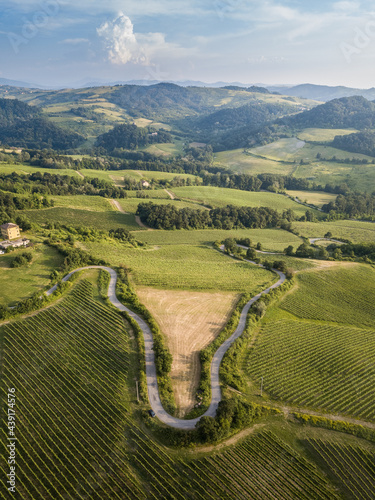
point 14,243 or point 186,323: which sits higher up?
point 14,243

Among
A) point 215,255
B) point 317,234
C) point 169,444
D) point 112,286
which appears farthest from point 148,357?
point 317,234

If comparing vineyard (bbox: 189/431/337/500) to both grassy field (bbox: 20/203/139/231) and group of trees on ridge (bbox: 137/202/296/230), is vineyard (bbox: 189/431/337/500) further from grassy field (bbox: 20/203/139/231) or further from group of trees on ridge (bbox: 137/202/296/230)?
group of trees on ridge (bbox: 137/202/296/230)

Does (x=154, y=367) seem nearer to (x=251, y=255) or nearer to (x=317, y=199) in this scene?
(x=251, y=255)

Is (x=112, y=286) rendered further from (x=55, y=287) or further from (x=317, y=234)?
(x=317, y=234)

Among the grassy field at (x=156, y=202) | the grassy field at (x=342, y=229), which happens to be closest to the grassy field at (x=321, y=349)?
the grassy field at (x=342, y=229)

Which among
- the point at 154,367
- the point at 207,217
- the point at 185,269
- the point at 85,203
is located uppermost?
the point at 85,203

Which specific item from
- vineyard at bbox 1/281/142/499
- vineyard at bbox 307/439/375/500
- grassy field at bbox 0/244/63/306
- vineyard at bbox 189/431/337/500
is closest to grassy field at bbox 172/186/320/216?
grassy field at bbox 0/244/63/306

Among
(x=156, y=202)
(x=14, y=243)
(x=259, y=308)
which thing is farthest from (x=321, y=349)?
(x=156, y=202)
